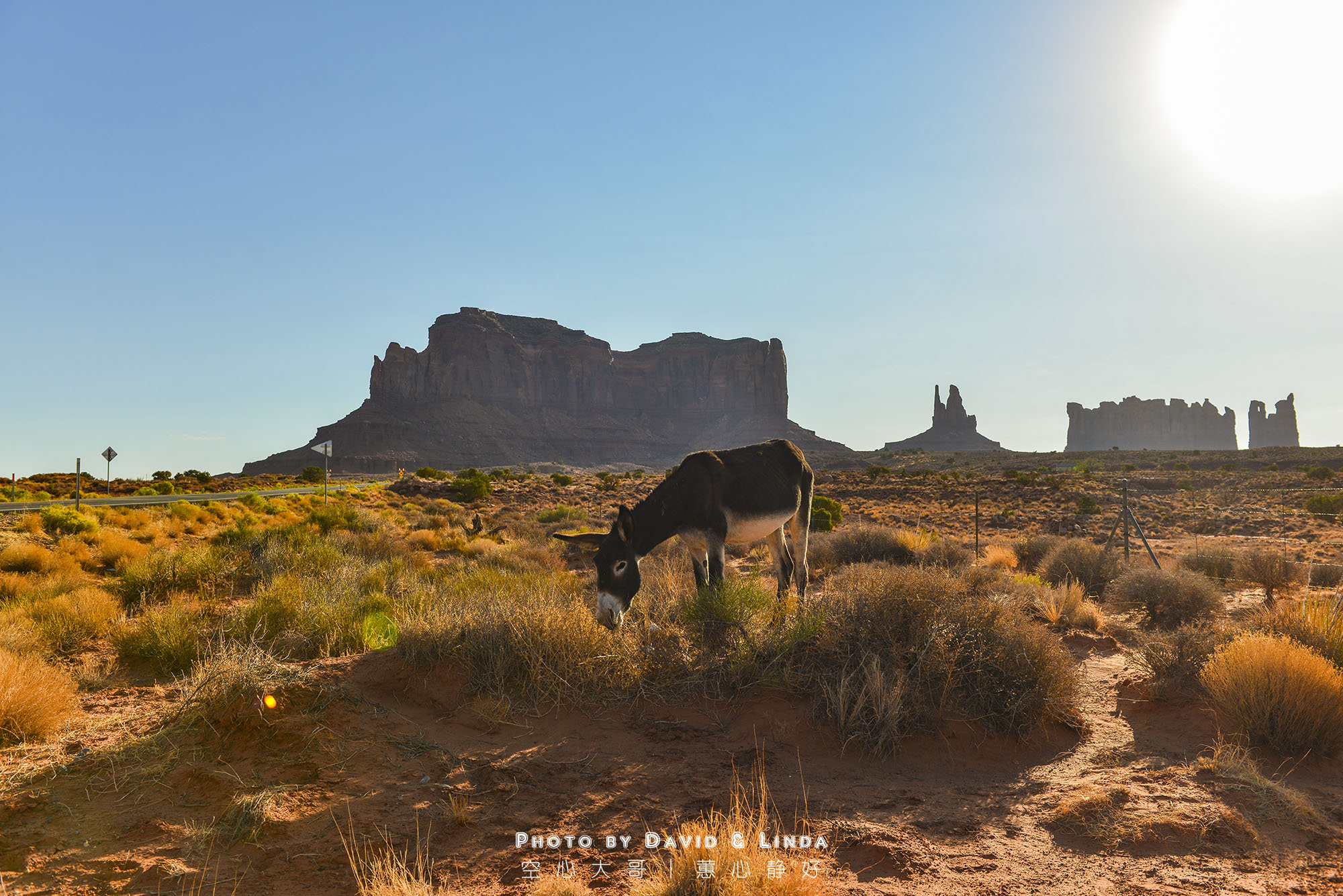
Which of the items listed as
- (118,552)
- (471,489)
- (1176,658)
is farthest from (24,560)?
(471,489)

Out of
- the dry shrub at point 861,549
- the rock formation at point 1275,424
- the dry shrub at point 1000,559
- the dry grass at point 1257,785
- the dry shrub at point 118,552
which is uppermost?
the rock formation at point 1275,424

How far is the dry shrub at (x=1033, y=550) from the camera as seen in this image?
16.3 meters

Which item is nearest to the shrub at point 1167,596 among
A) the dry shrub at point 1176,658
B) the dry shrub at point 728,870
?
the dry shrub at point 1176,658

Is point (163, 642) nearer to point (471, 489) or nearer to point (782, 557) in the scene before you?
point (782, 557)

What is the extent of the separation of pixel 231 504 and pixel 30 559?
40.0 ft

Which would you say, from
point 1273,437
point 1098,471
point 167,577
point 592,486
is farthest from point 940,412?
point 167,577

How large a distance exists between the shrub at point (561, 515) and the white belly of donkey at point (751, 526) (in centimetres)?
1704

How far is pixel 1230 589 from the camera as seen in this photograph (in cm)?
1294

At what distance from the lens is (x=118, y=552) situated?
1321cm

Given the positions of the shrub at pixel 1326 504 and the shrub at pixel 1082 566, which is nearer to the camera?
the shrub at pixel 1082 566

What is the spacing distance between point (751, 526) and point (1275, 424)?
210m

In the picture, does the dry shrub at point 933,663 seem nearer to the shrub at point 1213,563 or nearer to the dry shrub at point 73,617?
the dry shrub at point 73,617

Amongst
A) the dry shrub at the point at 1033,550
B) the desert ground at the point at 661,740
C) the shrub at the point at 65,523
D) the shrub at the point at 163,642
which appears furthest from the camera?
the dry shrub at the point at 1033,550

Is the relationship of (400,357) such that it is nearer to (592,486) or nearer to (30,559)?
(592,486)
